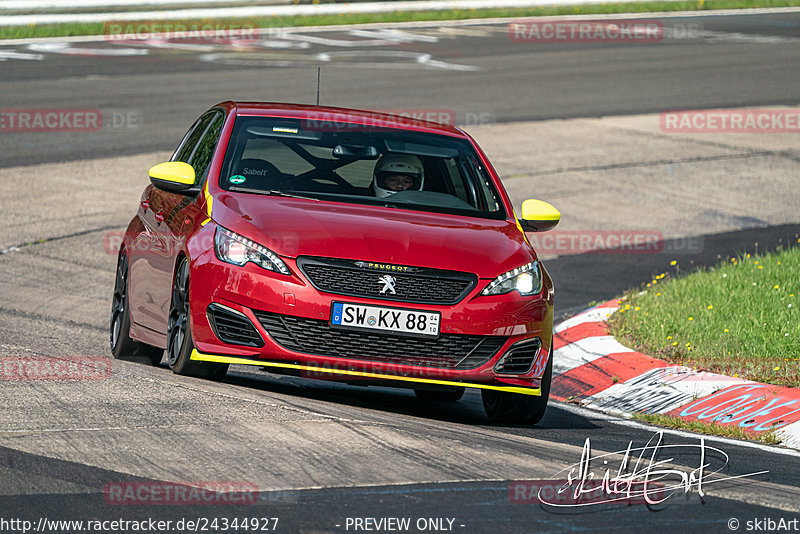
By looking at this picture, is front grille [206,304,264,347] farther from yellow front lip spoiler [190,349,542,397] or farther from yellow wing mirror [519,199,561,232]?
yellow wing mirror [519,199,561,232]

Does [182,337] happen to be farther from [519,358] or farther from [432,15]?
[432,15]

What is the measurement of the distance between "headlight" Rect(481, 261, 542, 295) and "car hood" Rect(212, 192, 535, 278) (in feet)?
0.13

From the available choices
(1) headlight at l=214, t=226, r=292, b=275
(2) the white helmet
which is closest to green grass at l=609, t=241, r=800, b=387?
(2) the white helmet

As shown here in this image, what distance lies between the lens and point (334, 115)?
8.69 m

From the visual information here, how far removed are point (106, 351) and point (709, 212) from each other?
8.74 m

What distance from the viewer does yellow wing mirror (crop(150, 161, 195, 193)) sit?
7930mm

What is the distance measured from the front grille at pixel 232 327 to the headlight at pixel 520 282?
1230mm

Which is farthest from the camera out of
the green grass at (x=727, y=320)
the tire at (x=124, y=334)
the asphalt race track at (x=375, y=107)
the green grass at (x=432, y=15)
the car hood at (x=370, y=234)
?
the green grass at (x=432, y=15)

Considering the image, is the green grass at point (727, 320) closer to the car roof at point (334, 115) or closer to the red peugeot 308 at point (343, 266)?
the red peugeot 308 at point (343, 266)

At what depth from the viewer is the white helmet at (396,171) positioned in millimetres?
8273

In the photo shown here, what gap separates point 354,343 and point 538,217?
5.64 feet

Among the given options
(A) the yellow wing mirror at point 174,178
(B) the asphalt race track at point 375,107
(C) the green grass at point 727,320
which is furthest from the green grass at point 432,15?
(A) the yellow wing mirror at point 174,178

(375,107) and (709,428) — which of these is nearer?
(709,428)

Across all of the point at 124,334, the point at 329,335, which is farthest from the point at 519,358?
the point at 124,334
